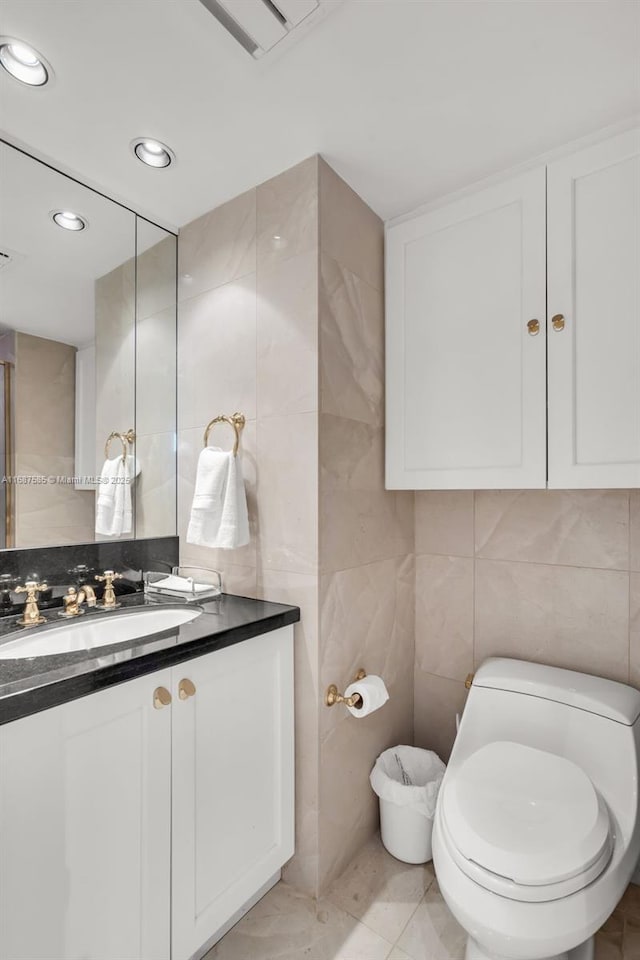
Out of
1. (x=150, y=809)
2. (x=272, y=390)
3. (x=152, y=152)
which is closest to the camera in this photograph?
(x=150, y=809)

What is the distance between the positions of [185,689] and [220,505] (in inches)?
21.6

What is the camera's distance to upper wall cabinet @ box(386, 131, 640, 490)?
4.36 ft

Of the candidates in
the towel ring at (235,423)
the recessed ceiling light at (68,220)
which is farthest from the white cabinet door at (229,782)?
the recessed ceiling light at (68,220)

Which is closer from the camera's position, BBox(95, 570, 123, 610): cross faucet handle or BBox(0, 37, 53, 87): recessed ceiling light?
BBox(0, 37, 53, 87): recessed ceiling light

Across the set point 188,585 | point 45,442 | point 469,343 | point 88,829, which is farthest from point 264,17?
point 88,829

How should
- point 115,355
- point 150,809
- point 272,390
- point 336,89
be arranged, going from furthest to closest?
point 115,355 → point 272,390 → point 336,89 → point 150,809

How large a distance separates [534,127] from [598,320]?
557 mm

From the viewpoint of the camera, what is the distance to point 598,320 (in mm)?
1358

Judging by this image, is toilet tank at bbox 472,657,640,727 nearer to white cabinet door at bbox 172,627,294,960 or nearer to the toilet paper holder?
the toilet paper holder

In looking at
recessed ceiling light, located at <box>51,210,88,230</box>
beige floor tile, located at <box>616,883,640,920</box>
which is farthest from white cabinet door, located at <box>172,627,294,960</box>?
recessed ceiling light, located at <box>51,210,88,230</box>

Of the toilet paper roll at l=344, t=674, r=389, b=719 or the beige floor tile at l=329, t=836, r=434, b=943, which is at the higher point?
the toilet paper roll at l=344, t=674, r=389, b=719

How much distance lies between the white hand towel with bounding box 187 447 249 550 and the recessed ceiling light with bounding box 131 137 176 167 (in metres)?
0.87

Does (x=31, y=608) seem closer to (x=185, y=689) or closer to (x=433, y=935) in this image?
(x=185, y=689)

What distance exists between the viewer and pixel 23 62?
1.14 meters
